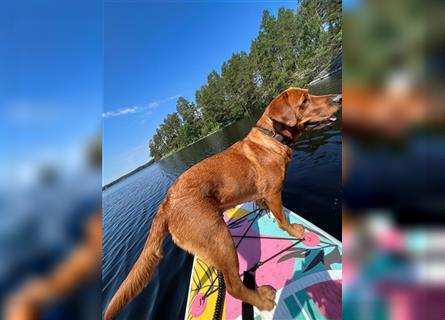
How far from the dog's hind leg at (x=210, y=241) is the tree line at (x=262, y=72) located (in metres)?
42.9

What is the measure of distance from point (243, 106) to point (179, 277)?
66859 mm

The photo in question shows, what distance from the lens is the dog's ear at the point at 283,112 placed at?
417cm

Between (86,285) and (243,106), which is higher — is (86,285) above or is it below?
above

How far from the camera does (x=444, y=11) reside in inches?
21.6

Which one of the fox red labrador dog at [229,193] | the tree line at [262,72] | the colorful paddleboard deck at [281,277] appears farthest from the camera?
the tree line at [262,72]

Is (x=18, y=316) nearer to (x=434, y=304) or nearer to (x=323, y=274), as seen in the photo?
(x=434, y=304)

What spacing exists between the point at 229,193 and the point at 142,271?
1.73 meters

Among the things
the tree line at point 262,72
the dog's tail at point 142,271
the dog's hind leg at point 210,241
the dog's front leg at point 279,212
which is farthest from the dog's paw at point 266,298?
the tree line at point 262,72

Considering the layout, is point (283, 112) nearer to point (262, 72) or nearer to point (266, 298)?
point (266, 298)

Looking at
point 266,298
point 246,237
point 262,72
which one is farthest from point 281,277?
point 262,72

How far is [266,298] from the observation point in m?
3.80

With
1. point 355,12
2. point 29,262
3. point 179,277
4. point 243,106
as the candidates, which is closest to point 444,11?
point 355,12

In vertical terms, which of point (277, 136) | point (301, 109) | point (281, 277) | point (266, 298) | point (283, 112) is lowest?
point (281, 277)

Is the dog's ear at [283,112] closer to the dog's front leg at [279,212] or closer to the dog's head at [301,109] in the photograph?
the dog's head at [301,109]
